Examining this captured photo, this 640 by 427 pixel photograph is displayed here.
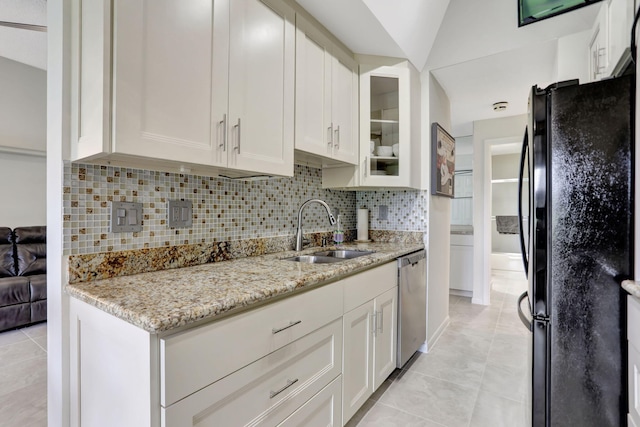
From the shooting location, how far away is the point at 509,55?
2291mm

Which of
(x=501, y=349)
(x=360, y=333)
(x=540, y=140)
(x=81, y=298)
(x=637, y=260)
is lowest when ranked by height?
(x=501, y=349)

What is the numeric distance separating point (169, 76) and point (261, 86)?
45cm

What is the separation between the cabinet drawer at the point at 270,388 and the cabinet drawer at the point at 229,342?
0.10 ft

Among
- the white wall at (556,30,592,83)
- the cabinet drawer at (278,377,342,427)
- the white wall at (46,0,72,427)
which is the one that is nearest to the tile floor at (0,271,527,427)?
the cabinet drawer at (278,377,342,427)

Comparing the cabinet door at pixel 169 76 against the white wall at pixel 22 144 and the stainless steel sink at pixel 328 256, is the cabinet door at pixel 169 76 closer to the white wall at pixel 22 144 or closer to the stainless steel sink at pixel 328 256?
the stainless steel sink at pixel 328 256

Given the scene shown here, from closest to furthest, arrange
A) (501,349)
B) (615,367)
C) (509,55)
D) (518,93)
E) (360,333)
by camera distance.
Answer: (615,367), (360,333), (509,55), (501,349), (518,93)

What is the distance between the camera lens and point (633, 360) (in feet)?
3.58

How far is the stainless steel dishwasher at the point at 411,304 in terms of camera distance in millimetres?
2051

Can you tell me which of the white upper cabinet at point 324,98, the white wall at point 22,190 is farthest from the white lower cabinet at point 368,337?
the white wall at point 22,190

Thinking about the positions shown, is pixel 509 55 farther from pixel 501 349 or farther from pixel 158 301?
pixel 158 301

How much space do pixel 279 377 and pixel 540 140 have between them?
1343mm

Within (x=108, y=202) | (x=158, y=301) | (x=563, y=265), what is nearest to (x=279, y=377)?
(x=158, y=301)

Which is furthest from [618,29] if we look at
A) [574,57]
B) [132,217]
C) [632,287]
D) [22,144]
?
[22,144]

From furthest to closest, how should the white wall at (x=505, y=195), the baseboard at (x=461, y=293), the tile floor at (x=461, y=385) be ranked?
the white wall at (x=505, y=195)
the baseboard at (x=461, y=293)
the tile floor at (x=461, y=385)
